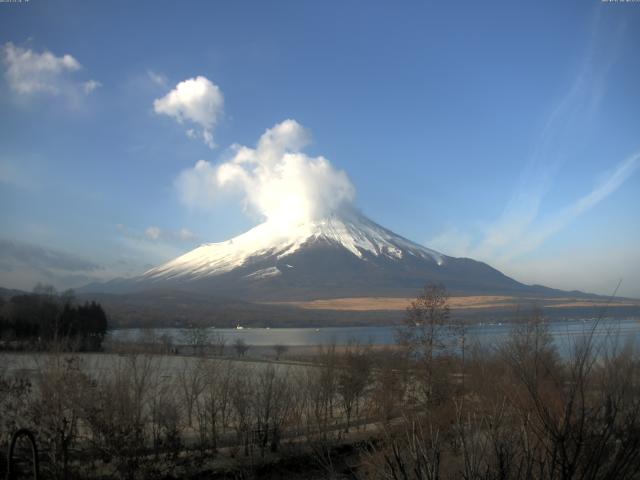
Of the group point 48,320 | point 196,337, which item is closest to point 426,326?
point 48,320

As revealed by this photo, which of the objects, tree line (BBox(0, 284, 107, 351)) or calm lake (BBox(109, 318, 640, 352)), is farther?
tree line (BBox(0, 284, 107, 351))

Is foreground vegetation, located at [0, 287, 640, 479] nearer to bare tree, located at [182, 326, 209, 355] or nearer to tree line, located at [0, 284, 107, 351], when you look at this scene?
tree line, located at [0, 284, 107, 351]

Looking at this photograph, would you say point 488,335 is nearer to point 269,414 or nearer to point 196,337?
point 269,414

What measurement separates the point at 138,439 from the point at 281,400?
6.39 m

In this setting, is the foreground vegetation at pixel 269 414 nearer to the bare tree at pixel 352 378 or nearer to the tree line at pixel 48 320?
the bare tree at pixel 352 378

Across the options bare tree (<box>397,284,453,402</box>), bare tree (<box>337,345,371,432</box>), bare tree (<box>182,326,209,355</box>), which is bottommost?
bare tree (<box>182,326,209,355</box>)

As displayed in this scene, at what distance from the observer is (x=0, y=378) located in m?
14.1

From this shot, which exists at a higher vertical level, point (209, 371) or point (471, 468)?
point (471, 468)

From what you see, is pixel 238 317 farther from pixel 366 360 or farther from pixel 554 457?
pixel 554 457

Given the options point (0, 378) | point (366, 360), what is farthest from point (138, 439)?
point (366, 360)

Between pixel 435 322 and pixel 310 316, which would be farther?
pixel 310 316

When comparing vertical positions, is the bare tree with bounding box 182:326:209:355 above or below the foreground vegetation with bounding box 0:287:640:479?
below

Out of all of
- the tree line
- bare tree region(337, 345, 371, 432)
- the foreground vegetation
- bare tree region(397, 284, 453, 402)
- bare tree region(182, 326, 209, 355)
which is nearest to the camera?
the foreground vegetation

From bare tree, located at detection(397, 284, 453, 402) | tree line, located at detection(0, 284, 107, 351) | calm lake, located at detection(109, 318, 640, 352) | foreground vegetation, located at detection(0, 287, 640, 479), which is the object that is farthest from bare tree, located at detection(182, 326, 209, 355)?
foreground vegetation, located at detection(0, 287, 640, 479)
